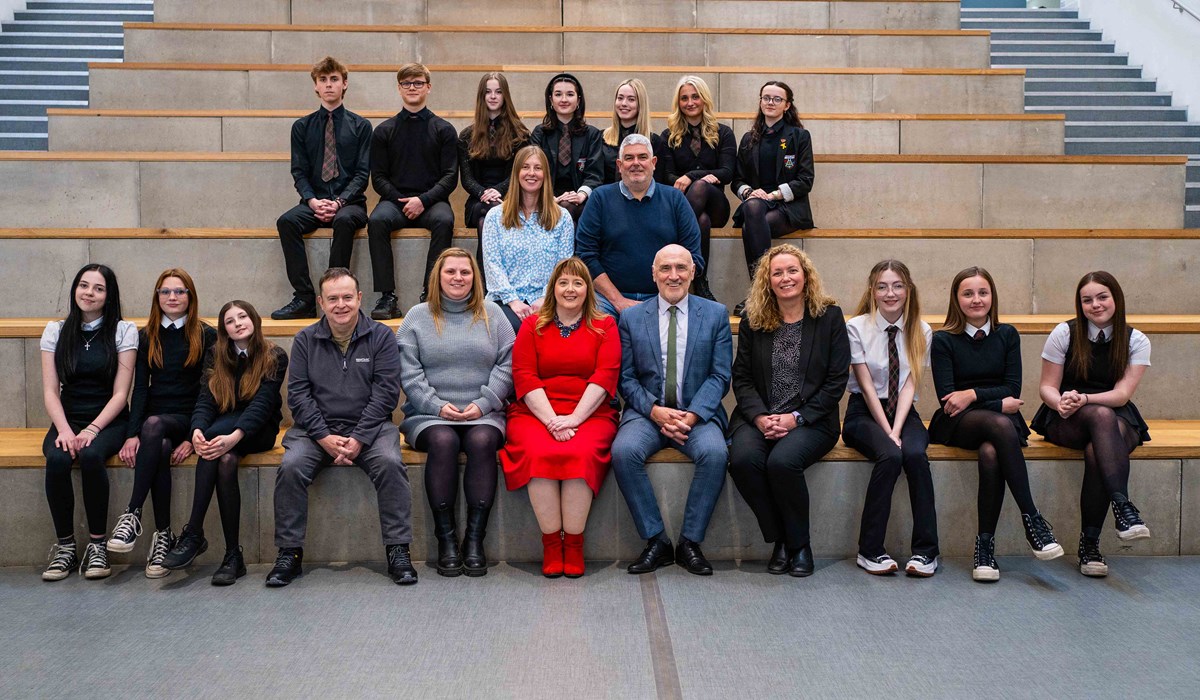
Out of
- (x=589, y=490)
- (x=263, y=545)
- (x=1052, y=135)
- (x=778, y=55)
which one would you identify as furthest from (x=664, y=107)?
(x=263, y=545)

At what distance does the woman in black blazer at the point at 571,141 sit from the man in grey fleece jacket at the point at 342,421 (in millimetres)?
1475

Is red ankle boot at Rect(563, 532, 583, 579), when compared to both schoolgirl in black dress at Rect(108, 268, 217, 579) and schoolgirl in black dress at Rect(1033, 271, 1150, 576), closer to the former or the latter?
schoolgirl in black dress at Rect(108, 268, 217, 579)

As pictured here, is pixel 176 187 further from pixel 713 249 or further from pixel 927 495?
pixel 927 495

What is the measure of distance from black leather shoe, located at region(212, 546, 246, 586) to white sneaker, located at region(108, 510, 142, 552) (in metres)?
0.31

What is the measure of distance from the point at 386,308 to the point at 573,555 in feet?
5.41

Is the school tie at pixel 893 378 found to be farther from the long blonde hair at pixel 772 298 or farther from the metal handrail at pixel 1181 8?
the metal handrail at pixel 1181 8

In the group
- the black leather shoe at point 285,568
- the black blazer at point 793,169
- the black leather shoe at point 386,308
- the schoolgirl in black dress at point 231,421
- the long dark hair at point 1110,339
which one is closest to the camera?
the black leather shoe at point 285,568

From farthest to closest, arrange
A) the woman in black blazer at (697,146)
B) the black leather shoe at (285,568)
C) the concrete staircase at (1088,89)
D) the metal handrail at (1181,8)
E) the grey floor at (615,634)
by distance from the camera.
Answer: the metal handrail at (1181,8) < the concrete staircase at (1088,89) < the woman in black blazer at (697,146) < the black leather shoe at (285,568) < the grey floor at (615,634)

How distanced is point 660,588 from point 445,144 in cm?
266

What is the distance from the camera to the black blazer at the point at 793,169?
507 cm

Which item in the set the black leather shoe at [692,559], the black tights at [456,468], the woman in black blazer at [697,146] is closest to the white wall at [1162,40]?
the woman in black blazer at [697,146]

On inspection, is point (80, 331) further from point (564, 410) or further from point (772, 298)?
point (772, 298)

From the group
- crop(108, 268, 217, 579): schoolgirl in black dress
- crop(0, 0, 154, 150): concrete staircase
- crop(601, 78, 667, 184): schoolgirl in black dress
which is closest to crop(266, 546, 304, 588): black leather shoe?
crop(108, 268, 217, 579): schoolgirl in black dress

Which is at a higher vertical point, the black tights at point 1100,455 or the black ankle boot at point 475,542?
the black tights at point 1100,455
